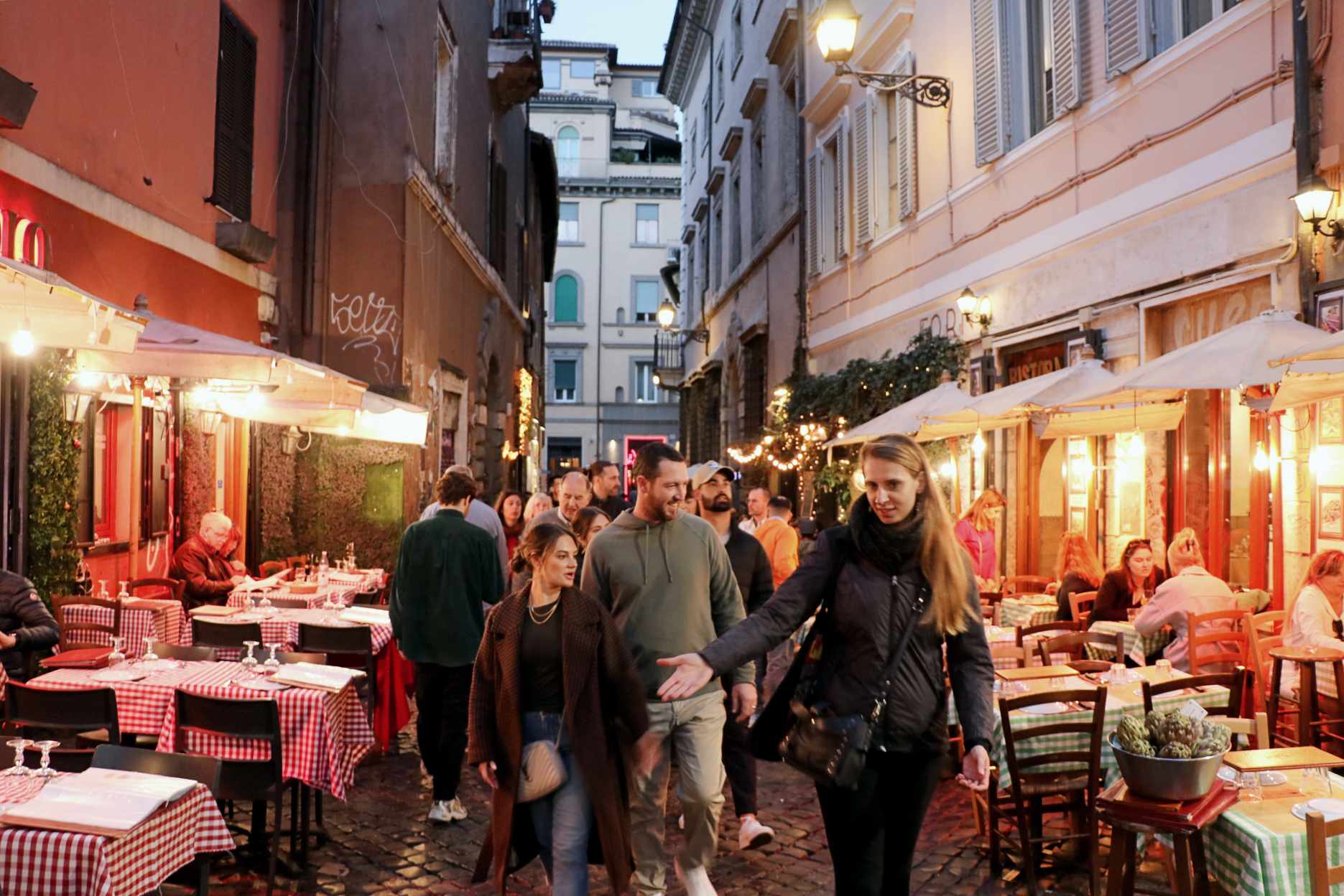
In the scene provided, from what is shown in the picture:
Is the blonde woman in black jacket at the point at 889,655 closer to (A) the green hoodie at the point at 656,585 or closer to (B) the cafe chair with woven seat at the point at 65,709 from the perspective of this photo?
(A) the green hoodie at the point at 656,585

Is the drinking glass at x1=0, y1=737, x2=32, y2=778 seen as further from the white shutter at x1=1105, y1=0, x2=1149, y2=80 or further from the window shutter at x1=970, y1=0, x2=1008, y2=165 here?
the window shutter at x1=970, y1=0, x2=1008, y2=165

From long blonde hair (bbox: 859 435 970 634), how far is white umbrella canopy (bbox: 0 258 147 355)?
3.84m

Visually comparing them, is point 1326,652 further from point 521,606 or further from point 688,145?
point 688,145

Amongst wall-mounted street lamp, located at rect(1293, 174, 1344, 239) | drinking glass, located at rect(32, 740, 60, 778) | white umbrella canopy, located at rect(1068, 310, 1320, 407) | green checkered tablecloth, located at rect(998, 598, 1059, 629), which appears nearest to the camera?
drinking glass, located at rect(32, 740, 60, 778)

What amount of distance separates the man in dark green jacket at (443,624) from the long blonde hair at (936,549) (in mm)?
3260

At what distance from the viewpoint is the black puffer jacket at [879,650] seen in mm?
3342

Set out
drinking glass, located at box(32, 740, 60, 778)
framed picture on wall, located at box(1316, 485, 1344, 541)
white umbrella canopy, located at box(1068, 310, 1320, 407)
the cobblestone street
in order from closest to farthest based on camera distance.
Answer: drinking glass, located at box(32, 740, 60, 778), the cobblestone street, white umbrella canopy, located at box(1068, 310, 1320, 407), framed picture on wall, located at box(1316, 485, 1344, 541)

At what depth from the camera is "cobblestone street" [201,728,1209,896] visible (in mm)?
5070

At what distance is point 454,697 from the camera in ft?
20.4

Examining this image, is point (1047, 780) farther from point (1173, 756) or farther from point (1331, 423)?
point (1331, 423)

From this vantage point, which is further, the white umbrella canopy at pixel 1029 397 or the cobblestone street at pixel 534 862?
the white umbrella canopy at pixel 1029 397

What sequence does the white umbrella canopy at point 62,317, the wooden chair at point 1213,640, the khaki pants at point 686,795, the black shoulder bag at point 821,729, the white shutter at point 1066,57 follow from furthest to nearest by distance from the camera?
the white shutter at point 1066,57 < the wooden chair at point 1213,640 < the white umbrella canopy at point 62,317 < the khaki pants at point 686,795 < the black shoulder bag at point 821,729

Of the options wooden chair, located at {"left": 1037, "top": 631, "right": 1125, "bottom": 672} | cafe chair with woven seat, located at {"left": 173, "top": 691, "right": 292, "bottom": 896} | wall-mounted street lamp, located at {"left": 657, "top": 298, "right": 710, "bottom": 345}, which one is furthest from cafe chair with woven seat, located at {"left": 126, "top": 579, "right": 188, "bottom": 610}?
wall-mounted street lamp, located at {"left": 657, "top": 298, "right": 710, "bottom": 345}

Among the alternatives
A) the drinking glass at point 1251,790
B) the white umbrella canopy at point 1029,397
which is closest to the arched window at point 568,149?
the white umbrella canopy at point 1029,397
